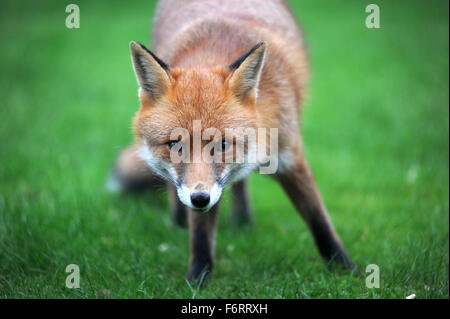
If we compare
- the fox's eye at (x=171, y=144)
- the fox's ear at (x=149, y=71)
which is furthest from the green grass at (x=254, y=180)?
the fox's ear at (x=149, y=71)

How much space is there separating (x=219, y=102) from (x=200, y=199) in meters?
0.71

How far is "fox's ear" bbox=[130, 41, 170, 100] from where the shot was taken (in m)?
3.03

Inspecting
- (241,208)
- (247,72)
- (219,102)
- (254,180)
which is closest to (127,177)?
(241,208)

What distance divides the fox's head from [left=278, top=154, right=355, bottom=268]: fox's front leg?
57cm

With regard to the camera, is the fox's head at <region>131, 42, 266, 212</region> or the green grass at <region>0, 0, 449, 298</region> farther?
the green grass at <region>0, 0, 449, 298</region>

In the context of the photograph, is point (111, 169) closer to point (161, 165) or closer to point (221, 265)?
point (221, 265)

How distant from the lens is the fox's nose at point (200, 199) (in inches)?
108

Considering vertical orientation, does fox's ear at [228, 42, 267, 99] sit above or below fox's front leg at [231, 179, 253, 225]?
above

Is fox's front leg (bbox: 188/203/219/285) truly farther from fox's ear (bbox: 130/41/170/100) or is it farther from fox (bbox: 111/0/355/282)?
fox's ear (bbox: 130/41/170/100)

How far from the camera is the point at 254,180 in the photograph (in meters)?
6.47

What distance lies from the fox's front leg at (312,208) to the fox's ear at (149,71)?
120 centimetres
